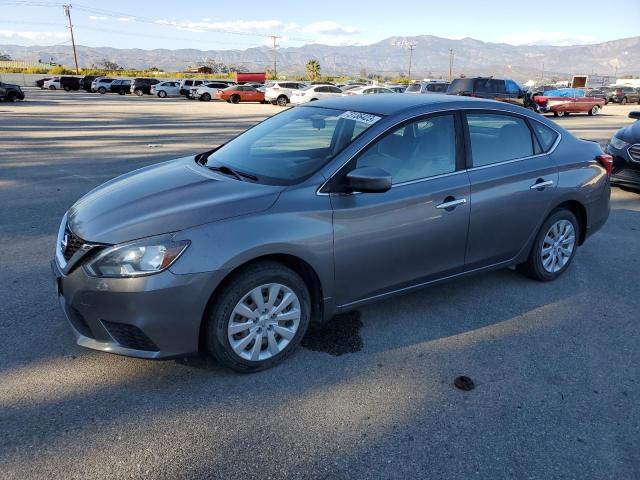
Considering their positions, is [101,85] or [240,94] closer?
[240,94]

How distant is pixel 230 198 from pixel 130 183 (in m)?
1.05

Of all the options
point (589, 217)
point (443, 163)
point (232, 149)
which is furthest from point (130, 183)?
point (589, 217)

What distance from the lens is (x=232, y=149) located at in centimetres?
414

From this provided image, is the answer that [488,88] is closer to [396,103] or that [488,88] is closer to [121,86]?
[396,103]

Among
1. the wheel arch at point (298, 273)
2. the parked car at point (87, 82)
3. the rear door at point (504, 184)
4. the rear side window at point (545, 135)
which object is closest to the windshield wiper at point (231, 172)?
the wheel arch at point (298, 273)

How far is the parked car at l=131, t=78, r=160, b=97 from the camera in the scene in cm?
4509

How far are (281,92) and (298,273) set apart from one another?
107 ft

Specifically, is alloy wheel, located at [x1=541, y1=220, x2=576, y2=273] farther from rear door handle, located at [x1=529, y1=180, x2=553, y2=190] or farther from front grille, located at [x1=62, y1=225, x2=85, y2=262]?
front grille, located at [x1=62, y1=225, x2=85, y2=262]

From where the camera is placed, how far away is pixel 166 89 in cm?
4388

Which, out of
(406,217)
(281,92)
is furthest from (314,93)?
(406,217)

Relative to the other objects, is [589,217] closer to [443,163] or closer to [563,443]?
[443,163]

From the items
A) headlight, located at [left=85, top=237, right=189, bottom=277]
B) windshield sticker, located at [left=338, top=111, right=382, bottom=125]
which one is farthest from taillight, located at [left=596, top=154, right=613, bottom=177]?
headlight, located at [left=85, top=237, right=189, bottom=277]

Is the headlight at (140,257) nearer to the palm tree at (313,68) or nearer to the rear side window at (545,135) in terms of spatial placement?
the rear side window at (545,135)

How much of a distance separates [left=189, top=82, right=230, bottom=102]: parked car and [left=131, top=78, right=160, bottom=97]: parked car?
22.5 feet
